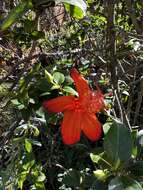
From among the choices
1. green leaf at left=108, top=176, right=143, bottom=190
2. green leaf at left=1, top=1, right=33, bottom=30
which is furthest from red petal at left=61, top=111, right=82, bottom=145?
green leaf at left=1, top=1, right=33, bottom=30

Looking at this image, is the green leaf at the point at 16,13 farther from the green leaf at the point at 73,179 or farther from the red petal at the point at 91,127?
the green leaf at the point at 73,179

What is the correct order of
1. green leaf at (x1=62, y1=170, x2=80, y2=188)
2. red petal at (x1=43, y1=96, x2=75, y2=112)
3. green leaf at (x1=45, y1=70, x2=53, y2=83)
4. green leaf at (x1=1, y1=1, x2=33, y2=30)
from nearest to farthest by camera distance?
green leaf at (x1=1, y1=1, x2=33, y2=30) < red petal at (x1=43, y1=96, x2=75, y2=112) < green leaf at (x1=45, y1=70, x2=53, y2=83) < green leaf at (x1=62, y1=170, x2=80, y2=188)

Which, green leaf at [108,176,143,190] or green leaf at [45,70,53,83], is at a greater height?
green leaf at [45,70,53,83]

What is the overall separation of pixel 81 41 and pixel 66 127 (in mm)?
1077

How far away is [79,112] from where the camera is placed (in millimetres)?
912

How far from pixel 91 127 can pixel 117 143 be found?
6cm


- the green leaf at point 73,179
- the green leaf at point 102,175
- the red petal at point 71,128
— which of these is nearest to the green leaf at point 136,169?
the green leaf at point 102,175

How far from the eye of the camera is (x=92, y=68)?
154 cm

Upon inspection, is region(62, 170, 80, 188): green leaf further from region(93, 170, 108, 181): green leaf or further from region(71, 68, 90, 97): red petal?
region(71, 68, 90, 97): red petal

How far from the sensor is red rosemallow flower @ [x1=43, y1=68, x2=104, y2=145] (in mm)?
883

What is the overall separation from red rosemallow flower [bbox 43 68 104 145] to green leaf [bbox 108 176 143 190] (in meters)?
0.09

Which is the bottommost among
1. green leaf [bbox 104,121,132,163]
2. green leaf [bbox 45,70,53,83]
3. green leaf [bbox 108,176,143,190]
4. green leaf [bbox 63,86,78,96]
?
green leaf [bbox 108,176,143,190]

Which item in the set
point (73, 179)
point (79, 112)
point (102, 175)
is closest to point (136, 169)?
point (102, 175)

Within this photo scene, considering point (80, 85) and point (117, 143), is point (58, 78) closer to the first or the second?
point (80, 85)
